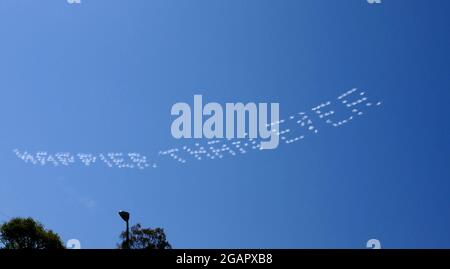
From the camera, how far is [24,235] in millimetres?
57250

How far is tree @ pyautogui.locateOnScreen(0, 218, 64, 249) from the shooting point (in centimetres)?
5697

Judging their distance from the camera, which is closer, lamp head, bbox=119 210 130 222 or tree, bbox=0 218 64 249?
lamp head, bbox=119 210 130 222

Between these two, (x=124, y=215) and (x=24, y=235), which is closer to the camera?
(x=124, y=215)

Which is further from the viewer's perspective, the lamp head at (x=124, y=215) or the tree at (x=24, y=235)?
the tree at (x=24, y=235)

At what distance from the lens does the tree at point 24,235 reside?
57.0 metres
